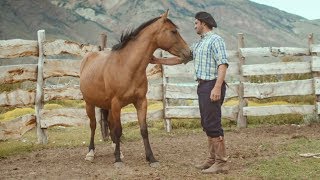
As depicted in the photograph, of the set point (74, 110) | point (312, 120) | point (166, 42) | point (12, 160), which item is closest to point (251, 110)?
point (312, 120)

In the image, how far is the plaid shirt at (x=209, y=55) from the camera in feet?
20.7

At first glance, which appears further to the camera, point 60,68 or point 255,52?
point 255,52

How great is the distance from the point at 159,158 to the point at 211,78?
6.85 ft

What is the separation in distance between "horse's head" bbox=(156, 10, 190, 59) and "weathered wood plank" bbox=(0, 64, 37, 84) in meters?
3.88

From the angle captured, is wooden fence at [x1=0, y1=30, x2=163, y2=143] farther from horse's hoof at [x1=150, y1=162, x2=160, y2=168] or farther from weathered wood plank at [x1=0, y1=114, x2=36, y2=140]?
horse's hoof at [x1=150, y1=162, x2=160, y2=168]

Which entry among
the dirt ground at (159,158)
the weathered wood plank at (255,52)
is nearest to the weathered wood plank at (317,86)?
the dirt ground at (159,158)

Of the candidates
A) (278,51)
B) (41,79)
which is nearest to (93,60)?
(41,79)

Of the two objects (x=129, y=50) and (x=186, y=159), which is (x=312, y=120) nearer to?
(x=186, y=159)

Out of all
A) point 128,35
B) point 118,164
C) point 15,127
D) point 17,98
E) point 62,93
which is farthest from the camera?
point 62,93

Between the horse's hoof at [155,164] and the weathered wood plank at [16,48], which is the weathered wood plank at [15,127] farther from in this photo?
the horse's hoof at [155,164]

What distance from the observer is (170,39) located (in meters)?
7.29

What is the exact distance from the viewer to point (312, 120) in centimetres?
1191

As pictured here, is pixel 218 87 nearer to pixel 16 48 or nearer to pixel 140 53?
pixel 140 53

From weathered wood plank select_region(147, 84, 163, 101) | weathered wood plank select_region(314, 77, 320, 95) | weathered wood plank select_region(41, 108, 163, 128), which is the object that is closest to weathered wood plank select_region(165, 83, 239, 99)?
weathered wood plank select_region(147, 84, 163, 101)
